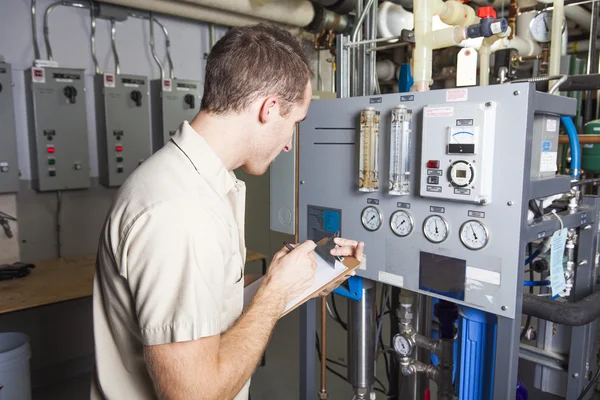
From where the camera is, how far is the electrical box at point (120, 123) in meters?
2.90

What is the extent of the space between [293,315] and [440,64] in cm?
235

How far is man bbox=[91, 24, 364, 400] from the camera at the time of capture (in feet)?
2.39

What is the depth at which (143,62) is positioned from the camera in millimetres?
3197

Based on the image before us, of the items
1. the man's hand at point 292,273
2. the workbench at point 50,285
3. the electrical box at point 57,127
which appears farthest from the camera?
the electrical box at point 57,127

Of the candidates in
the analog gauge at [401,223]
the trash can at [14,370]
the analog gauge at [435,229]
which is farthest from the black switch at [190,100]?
the analog gauge at [435,229]

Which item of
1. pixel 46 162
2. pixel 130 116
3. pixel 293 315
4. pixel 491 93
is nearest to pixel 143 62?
pixel 130 116

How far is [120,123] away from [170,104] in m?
0.36

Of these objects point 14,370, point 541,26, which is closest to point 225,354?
point 14,370

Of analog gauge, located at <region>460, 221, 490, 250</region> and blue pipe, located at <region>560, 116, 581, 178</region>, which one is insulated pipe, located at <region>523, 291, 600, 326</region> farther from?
blue pipe, located at <region>560, 116, 581, 178</region>

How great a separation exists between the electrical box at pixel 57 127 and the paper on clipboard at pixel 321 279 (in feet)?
6.78

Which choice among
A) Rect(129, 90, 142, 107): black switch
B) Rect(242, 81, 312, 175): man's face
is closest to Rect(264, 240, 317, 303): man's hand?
Rect(242, 81, 312, 175): man's face

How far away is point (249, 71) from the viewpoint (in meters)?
0.91

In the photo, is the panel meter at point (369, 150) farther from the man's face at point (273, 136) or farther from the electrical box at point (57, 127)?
the electrical box at point (57, 127)

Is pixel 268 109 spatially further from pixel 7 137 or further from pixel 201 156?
pixel 7 137
